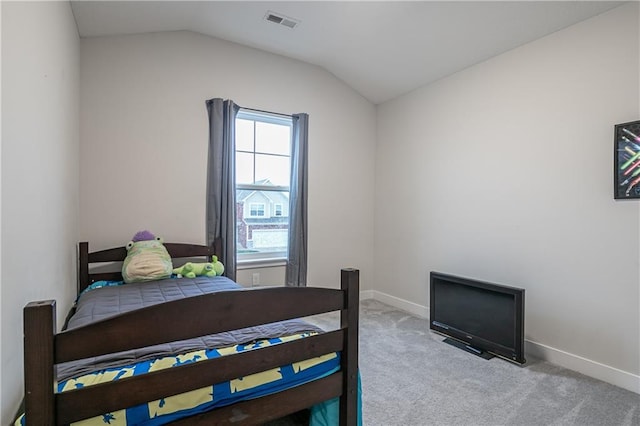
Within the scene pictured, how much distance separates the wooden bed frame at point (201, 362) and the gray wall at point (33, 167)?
1.09 feet

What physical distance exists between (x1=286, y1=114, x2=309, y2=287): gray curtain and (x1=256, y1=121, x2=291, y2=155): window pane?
139mm

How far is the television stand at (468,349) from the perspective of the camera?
8.55 ft

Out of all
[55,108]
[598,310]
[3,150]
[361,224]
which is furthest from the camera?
[361,224]

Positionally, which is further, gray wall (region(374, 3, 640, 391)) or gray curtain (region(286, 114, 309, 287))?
A: gray curtain (region(286, 114, 309, 287))

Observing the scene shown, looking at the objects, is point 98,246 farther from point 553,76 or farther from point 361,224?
point 553,76

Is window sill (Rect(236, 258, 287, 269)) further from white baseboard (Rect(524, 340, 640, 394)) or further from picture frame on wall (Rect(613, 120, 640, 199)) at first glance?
picture frame on wall (Rect(613, 120, 640, 199))

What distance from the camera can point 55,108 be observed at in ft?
6.11

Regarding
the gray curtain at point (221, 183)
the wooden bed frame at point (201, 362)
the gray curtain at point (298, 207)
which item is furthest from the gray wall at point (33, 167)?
the gray curtain at point (298, 207)

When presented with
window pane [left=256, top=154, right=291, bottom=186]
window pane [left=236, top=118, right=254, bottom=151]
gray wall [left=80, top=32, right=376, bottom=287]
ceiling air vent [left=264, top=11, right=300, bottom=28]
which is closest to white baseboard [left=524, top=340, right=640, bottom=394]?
gray wall [left=80, top=32, right=376, bottom=287]

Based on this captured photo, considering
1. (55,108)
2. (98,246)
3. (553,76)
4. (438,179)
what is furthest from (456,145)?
(98,246)

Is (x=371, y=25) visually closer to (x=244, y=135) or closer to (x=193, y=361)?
(x=244, y=135)

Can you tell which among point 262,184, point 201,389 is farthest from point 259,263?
point 201,389

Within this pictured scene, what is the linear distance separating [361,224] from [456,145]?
1490mm

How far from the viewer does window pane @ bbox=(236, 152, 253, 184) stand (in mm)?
3518
